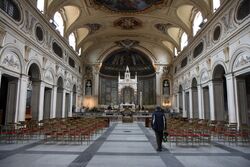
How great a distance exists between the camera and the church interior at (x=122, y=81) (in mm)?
7500

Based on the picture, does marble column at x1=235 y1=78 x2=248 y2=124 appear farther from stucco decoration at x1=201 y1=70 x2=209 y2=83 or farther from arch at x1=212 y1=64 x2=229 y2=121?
stucco decoration at x1=201 y1=70 x2=209 y2=83

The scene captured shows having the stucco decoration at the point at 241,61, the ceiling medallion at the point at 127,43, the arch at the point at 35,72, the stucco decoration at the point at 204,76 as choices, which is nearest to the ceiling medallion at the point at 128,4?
the stucco decoration at the point at 204,76

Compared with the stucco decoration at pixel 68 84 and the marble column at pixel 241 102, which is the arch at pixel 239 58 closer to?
the marble column at pixel 241 102

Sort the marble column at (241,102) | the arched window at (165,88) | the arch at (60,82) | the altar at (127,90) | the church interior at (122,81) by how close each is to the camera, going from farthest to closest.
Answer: the arched window at (165,88), the altar at (127,90), the arch at (60,82), the marble column at (241,102), the church interior at (122,81)

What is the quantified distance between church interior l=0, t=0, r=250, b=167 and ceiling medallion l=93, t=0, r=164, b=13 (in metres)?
0.10

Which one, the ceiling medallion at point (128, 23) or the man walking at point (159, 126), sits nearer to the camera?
the man walking at point (159, 126)

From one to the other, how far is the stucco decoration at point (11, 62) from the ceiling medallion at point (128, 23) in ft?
45.3

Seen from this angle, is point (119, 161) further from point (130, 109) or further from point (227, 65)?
point (130, 109)

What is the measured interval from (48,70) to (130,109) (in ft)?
43.9

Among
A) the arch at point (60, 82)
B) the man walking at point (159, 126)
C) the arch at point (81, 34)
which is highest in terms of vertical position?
the arch at point (81, 34)

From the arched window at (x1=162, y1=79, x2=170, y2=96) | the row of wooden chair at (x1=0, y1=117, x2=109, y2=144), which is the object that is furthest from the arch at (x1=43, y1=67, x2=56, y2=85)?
the arched window at (x1=162, y1=79, x2=170, y2=96)

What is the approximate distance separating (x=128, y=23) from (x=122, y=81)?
9620 millimetres

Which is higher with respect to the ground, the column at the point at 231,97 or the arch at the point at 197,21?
the arch at the point at 197,21

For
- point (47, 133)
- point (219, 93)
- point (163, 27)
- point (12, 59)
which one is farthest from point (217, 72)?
point (12, 59)
